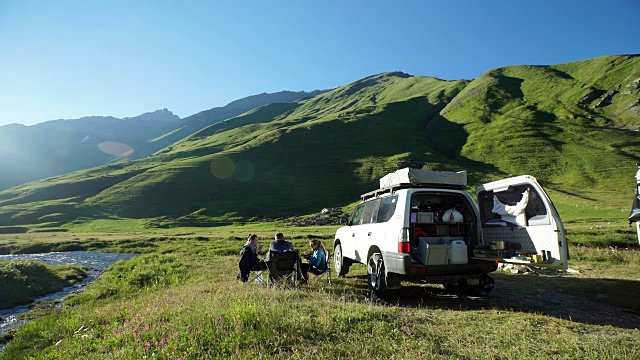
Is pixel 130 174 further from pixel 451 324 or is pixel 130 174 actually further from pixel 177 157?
pixel 451 324

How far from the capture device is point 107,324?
7.96m

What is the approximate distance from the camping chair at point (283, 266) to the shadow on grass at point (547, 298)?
1.29 metres

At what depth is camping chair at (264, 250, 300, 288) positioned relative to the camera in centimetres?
1134

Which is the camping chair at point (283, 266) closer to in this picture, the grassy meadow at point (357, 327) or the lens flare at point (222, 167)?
the grassy meadow at point (357, 327)

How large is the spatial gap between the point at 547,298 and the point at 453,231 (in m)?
3.14

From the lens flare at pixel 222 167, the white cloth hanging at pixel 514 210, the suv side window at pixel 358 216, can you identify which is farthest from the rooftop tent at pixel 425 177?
the lens flare at pixel 222 167

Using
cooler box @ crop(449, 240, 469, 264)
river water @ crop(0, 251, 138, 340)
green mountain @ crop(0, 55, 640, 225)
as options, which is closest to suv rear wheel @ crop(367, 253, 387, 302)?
cooler box @ crop(449, 240, 469, 264)

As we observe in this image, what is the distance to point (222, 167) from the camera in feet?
400

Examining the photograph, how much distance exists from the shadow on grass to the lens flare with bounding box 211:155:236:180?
107m

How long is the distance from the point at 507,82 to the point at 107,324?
22028 cm

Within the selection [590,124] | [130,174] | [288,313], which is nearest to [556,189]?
[590,124]

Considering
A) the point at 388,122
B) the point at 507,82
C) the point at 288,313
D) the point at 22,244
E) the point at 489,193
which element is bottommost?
the point at 22,244

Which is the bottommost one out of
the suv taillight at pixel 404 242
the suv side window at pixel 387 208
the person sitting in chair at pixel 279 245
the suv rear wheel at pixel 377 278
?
the suv rear wheel at pixel 377 278

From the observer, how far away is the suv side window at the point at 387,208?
969 cm
